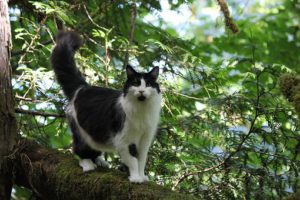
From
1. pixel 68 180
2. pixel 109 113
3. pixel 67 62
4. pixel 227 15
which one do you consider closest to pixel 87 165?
pixel 68 180

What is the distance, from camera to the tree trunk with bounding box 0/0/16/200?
15.1ft

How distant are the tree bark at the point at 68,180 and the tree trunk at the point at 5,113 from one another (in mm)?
121

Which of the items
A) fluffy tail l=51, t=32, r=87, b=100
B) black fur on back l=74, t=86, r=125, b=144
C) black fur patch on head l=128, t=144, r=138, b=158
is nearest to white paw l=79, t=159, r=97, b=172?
black fur on back l=74, t=86, r=125, b=144

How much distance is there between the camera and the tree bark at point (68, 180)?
362 cm

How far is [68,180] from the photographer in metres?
4.18

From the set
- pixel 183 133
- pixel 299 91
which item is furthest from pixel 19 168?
pixel 299 91

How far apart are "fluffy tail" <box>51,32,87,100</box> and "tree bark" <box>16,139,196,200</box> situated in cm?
Result: 79

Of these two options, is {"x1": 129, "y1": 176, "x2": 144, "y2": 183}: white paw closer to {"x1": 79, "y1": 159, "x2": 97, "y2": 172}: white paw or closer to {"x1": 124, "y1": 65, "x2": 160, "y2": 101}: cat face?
{"x1": 79, "y1": 159, "x2": 97, "y2": 172}: white paw

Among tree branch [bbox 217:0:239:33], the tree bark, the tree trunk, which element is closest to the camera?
the tree bark

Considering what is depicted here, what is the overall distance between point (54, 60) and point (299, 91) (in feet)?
10.1

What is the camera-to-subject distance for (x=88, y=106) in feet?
15.6

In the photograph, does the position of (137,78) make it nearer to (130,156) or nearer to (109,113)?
(109,113)

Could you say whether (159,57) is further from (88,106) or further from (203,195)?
(203,195)

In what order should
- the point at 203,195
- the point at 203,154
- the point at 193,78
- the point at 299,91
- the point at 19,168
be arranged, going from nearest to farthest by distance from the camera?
the point at 299,91, the point at 203,195, the point at 19,168, the point at 203,154, the point at 193,78
